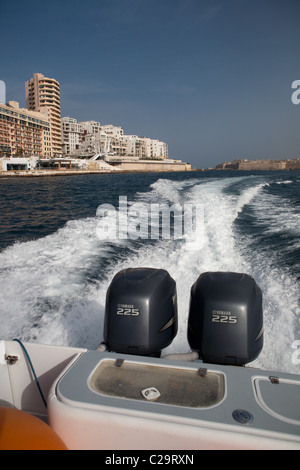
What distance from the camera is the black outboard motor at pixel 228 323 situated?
4.91ft

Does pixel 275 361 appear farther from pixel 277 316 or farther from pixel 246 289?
pixel 246 289

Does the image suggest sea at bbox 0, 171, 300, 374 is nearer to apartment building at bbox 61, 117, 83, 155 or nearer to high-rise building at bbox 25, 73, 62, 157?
high-rise building at bbox 25, 73, 62, 157

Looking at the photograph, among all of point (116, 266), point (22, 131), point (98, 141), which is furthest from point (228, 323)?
point (98, 141)

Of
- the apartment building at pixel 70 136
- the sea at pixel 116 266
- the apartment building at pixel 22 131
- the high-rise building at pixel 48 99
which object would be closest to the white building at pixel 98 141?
the apartment building at pixel 70 136

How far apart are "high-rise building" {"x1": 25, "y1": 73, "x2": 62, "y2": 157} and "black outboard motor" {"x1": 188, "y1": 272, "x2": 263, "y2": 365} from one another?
219ft

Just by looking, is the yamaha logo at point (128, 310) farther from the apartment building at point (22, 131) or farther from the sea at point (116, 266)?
the apartment building at point (22, 131)

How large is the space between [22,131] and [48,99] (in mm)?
12772

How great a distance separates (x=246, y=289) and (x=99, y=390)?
931mm

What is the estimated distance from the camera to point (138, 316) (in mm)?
1586

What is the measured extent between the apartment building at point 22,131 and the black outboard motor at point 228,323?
52.4 m

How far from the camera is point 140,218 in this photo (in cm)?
728

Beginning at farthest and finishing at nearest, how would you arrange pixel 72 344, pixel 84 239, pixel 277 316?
1. pixel 84 239
2. pixel 277 316
3. pixel 72 344
